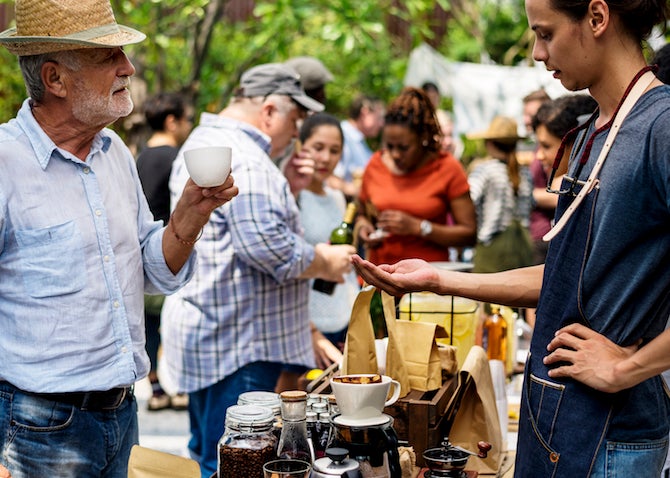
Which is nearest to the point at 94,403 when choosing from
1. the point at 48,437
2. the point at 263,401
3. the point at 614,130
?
the point at 48,437

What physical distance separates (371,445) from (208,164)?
818 mm

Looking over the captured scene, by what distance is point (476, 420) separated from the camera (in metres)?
2.54

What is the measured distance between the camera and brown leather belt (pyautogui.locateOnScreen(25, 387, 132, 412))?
228cm

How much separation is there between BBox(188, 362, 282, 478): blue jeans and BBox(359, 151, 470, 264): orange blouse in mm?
1422

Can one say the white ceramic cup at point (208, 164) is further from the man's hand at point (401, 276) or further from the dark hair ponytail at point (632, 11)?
the dark hair ponytail at point (632, 11)

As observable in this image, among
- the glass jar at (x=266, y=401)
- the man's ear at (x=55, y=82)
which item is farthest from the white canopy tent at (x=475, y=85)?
the glass jar at (x=266, y=401)

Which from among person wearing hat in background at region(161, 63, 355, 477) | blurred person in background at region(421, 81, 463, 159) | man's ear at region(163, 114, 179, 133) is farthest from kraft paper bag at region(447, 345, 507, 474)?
blurred person in background at region(421, 81, 463, 159)

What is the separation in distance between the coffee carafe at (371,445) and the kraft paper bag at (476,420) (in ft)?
2.26

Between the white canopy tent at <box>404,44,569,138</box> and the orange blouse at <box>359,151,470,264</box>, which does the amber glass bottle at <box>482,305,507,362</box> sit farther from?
the white canopy tent at <box>404,44,569,138</box>

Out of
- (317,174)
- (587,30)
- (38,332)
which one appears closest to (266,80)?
(317,174)

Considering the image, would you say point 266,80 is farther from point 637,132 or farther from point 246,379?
point 637,132

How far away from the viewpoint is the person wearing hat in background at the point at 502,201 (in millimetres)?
5742

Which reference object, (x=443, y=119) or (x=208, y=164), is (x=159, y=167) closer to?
→ (x=208, y=164)

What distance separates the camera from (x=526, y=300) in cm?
215
